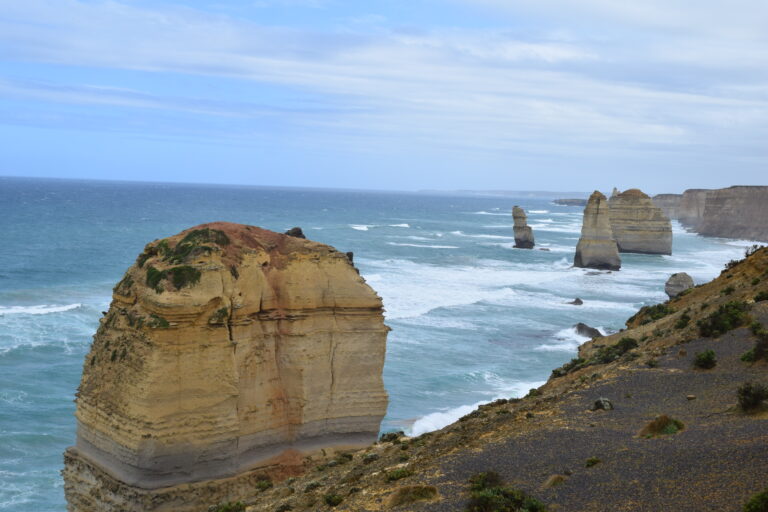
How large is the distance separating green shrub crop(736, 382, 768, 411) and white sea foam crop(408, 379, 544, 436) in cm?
1302

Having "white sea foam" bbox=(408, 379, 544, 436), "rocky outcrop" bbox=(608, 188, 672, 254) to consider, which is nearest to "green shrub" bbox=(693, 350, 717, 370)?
"white sea foam" bbox=(408, 379, 544, 436)

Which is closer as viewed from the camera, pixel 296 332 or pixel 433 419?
pixel 296 332

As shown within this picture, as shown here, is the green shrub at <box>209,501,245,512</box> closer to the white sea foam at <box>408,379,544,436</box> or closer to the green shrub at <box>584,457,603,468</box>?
the green shrub at <box>584,457,603,468</box>

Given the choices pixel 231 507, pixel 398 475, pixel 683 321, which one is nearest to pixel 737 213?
pixel 683 321

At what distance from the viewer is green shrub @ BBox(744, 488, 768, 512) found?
10461 millimetres

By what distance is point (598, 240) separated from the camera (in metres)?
76.6

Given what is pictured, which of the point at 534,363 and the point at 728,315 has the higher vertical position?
the point at 728,315

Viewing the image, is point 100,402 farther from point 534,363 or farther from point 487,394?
point 534,363

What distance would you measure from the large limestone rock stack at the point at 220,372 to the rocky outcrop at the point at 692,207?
142 m

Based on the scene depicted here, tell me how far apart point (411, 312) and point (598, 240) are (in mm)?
32879

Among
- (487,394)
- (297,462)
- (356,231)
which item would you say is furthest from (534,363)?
(356,231)

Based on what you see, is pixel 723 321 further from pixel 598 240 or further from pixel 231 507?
pixel 598 240

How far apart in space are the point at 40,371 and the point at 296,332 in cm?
1969

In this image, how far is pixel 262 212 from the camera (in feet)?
591
